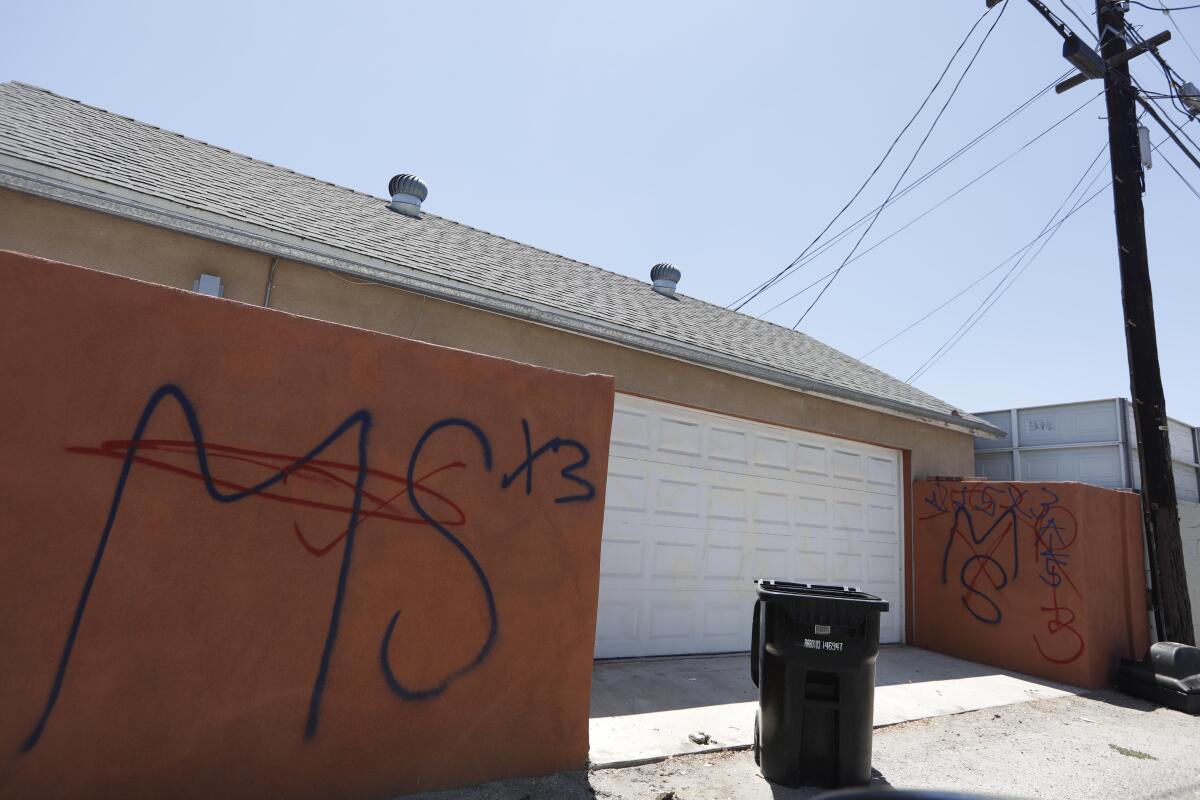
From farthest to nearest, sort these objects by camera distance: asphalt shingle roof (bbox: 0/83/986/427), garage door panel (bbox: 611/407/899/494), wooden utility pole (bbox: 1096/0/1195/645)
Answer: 1. wooden utility pole (bbox: 1096/0/1195/645)
2. garage door panel (bbox: 611/407/899/494)
3. asphalt shingle roof (bbox: 0/83/986/427)

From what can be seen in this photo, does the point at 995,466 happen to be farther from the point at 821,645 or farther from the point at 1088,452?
the point at 821,645

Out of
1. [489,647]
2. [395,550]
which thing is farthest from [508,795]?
[395,550]

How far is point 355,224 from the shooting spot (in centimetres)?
733

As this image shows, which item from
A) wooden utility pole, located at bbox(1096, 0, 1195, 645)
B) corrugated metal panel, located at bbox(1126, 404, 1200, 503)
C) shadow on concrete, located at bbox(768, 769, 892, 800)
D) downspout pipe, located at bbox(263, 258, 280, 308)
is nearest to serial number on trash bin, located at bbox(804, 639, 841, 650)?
shadow on concrete, located at bbox(768, 769, 892, 800)

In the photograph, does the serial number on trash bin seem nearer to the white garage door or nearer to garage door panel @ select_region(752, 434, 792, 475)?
the white garage door

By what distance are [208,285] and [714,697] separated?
5.35m

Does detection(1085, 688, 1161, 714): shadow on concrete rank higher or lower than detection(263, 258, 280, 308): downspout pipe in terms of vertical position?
lower

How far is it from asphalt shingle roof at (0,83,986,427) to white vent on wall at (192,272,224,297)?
56cm

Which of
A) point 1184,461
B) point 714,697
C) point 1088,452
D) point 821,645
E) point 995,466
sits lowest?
A: point 714,697

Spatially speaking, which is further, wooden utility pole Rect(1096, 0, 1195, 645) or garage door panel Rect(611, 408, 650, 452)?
wooden utility pole Rect(1096, 0, 1195, 645)

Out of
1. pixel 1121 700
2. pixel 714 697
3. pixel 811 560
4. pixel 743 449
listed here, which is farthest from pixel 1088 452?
pixel 714 697

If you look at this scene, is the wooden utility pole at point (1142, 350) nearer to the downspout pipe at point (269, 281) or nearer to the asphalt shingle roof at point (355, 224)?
the asphalt shingle roof at point (355, 224)

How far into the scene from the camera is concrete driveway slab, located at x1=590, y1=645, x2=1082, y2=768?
186 inches

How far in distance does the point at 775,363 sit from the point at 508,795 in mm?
6377
